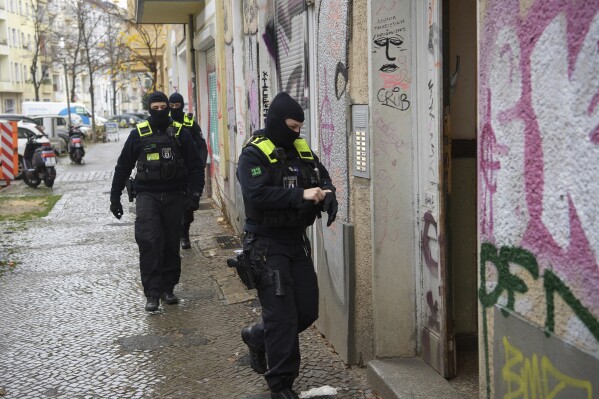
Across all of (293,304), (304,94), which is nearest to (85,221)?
(304,94)

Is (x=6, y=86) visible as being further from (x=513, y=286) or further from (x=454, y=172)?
(x=513, y=286)

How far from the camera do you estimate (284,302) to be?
15.1 feet

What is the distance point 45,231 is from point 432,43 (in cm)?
894

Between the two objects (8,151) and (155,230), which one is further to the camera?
(8,151)

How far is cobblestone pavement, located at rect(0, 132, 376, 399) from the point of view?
17.3 feet

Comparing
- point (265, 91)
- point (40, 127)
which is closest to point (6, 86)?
point (40, 127)

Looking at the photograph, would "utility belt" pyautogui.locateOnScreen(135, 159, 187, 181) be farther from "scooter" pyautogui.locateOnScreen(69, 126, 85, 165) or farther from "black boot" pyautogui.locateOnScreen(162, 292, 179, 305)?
"scooter" pyautogui.locateOnScreen(69, 126, 85, 165)

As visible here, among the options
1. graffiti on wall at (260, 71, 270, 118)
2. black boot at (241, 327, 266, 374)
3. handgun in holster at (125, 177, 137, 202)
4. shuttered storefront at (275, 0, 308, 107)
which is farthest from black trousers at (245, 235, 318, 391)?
graffiti on wall at (260, 71, 270, 118)

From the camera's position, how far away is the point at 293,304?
15.3 ft

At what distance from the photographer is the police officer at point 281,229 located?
15.0 feet

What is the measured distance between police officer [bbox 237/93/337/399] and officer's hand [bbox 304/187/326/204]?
0.04m

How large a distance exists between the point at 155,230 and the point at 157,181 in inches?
17.5

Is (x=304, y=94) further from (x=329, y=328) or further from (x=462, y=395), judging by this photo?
(x=462, y=395)

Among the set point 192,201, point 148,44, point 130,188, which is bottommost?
point 192,201
